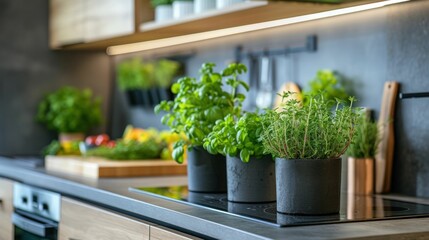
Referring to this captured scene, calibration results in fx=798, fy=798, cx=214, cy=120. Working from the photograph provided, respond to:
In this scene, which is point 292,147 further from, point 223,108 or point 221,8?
point 221,8

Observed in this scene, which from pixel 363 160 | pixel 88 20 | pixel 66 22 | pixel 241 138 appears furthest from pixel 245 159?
pixel 66 22

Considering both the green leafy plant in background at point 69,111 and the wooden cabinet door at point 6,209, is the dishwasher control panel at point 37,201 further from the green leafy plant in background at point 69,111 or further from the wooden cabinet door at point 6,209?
the green leafy plant in background at point 69,111

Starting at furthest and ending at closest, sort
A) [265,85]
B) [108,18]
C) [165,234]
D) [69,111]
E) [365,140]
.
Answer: [69,111] < [108,18] < [265,85] < [365,140] < [165,234]

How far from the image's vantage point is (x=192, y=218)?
1866mm

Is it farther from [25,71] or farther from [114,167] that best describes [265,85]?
[25,71]

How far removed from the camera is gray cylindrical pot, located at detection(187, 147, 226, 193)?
237cm

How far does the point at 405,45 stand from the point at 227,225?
3.41ft

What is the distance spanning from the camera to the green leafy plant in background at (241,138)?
201cm

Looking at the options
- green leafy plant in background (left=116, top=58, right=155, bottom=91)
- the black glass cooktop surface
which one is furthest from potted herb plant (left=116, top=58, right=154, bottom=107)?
the black glass cooktop surface

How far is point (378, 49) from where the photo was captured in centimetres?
262

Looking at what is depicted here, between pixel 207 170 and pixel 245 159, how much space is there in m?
0.38

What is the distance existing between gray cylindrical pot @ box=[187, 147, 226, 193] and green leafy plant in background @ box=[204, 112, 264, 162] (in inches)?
11.0

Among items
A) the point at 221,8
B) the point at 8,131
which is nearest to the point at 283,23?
the point at 221,8

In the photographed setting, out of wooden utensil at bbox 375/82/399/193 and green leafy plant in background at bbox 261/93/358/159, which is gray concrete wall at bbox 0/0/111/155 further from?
green leafy plant in background at bbox 261/93/358/159
